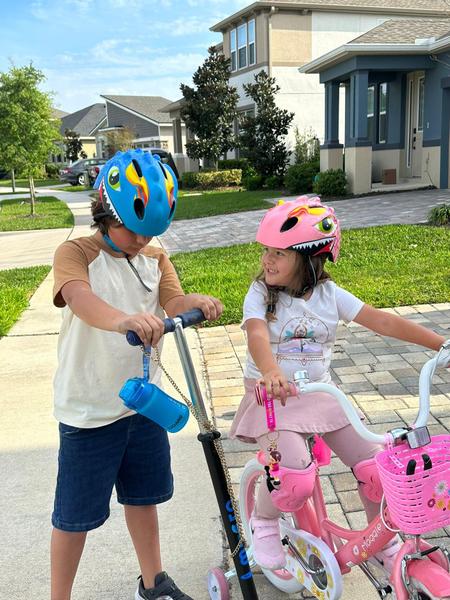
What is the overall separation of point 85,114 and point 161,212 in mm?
69252

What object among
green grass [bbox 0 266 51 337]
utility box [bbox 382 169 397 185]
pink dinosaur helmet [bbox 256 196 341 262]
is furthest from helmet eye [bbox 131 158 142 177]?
utility box [bbox 382 169 397 185]

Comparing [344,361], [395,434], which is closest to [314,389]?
[395,434]

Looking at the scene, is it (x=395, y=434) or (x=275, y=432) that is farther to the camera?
(x=275, y=432)

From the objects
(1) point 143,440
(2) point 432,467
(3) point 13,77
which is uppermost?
(3) point 13,77

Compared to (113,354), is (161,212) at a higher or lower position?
higher

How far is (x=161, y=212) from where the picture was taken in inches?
73.7

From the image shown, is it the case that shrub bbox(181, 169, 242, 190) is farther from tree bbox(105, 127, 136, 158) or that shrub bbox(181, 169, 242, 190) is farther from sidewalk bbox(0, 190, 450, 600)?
sidewalk bbox(0, 190, 450, 600)

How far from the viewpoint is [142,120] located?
46406 millimetres

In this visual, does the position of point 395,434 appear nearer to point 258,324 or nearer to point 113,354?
point 258,324

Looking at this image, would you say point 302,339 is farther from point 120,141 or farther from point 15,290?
point 120,141

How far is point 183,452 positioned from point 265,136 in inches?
780

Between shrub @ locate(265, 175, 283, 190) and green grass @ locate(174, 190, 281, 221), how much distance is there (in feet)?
2.09

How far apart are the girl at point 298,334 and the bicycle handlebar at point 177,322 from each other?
33 centimetres

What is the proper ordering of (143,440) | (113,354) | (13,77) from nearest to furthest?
(113,354) → (143,440) → (13,77)
